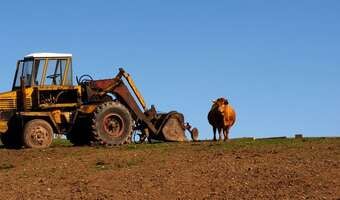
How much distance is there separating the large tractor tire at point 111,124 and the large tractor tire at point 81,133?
0.64m

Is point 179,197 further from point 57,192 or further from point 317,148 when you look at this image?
point 317,148

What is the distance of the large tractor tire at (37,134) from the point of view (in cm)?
2700

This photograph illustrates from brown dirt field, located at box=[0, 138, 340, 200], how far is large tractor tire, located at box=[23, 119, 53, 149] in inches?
118

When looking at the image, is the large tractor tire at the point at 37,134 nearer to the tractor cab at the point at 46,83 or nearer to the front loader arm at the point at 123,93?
the tractor cab at the point at 46,83

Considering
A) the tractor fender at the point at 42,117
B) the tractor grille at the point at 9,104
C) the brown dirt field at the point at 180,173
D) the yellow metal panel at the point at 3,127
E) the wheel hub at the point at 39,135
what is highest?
the tractor grille at the point at 9,104

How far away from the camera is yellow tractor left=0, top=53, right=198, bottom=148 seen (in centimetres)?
2766

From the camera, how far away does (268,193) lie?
54.6ft

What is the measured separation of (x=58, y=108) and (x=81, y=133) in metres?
1.51

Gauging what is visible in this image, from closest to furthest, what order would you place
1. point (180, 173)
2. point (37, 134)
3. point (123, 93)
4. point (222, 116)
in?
point (180, 173), point (37, 134), point (123, 93), point (222, 116)

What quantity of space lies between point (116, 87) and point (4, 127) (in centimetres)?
466

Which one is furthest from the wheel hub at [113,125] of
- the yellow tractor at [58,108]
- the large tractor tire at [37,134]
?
the large tractor tire at [37,134]

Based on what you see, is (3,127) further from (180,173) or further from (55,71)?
(180,173)

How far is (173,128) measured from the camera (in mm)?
30812

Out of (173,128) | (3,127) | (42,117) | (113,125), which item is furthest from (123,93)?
(3,127)
